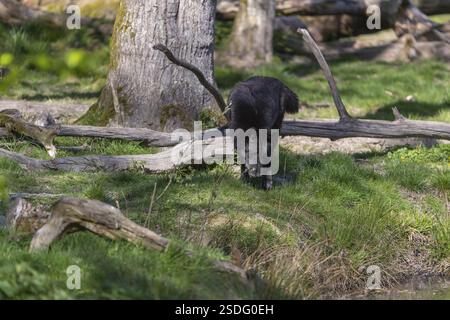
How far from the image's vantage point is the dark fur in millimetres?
9086

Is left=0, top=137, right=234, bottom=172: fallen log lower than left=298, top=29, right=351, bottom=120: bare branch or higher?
lower

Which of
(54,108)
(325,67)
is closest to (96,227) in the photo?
(325,67)

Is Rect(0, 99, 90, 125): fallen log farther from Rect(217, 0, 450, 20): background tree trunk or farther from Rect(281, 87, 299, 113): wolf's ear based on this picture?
Rect(217, 0, 450, 20): background tree trunk

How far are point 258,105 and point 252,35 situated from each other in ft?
22.6

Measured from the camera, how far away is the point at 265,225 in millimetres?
8203

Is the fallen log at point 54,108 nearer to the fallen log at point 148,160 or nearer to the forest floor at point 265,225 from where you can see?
the forest floor at point 265,225

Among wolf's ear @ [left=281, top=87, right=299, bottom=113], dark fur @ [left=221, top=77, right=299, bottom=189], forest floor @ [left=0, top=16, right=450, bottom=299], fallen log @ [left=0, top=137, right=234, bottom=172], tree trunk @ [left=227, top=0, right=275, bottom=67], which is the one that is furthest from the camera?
tree trunk @ [left=227, top=0, right=275, bottom=67]

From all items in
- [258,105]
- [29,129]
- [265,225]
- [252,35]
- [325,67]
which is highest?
[252,35]

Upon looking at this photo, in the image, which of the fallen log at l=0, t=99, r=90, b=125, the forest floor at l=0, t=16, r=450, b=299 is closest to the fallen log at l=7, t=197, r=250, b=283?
the forest floor at l=0, t=16, r=450, b=299

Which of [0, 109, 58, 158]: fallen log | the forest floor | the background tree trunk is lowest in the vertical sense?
the forest floor

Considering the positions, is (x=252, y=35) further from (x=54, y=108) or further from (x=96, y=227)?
(x=96, y=227)

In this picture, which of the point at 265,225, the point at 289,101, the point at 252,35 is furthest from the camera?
the point at 252,35

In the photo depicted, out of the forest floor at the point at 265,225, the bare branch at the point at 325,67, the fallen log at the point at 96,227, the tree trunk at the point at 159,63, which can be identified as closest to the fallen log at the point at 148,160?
the forest floor at the point at 265,225

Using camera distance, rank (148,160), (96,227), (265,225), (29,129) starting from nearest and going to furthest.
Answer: (96,227) → (265,225) → (148,160) → (29,129)
